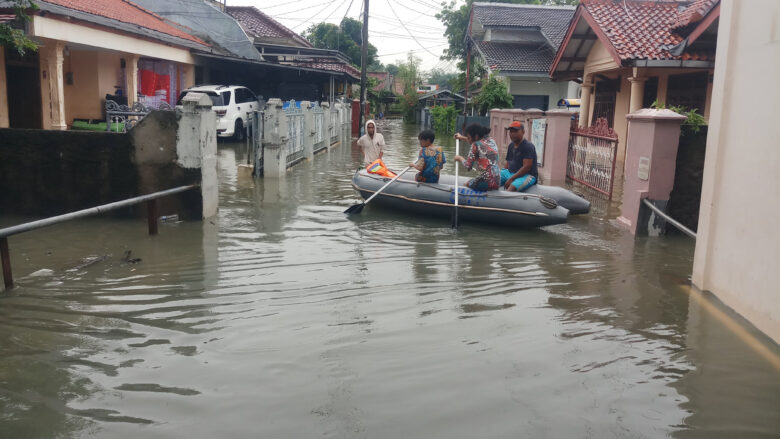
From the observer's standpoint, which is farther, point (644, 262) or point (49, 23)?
point (49, 23)

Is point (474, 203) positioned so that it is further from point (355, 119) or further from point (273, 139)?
point (355, 119)

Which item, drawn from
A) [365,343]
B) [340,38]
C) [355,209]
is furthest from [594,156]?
[340,38]

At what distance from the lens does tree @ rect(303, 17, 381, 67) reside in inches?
2124

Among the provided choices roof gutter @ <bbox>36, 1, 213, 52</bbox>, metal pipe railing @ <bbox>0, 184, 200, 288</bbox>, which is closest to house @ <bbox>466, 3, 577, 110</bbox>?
roof gutter @ <bbox>36, 1, 213, 52</bbox>

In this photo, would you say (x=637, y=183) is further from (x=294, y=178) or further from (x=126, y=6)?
(x=126, y=6)

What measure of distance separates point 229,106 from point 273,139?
7751 millimetres

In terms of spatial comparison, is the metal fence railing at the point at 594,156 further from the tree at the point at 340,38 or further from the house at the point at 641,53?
the tree at the point at 340,38

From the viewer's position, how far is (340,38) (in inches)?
2136

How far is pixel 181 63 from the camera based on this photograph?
2214 cm

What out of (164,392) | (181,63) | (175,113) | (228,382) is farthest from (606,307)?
(181,63)

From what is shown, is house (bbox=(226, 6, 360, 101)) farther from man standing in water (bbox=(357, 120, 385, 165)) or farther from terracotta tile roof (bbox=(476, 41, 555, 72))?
man standing in water (bbox=(357, 120, 385, 165))

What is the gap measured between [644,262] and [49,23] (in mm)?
12467

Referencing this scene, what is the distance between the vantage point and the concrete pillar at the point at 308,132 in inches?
651

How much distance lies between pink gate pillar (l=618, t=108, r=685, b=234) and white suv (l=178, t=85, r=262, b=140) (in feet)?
43.0
